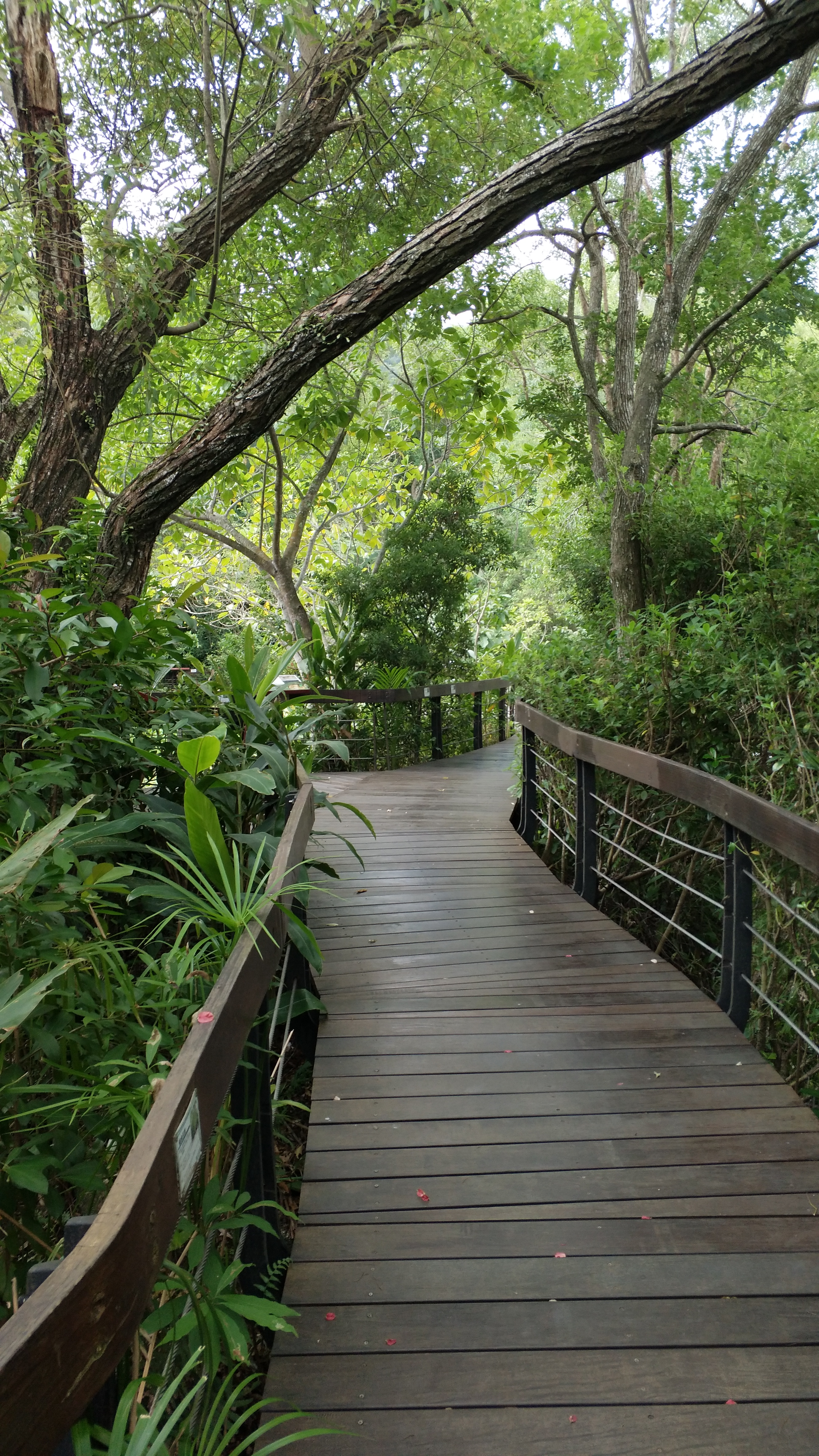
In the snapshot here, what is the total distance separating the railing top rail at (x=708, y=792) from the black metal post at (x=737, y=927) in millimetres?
103

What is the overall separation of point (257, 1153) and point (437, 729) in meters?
8.91

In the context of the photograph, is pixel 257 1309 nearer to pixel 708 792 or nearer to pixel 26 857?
pixel 26 857

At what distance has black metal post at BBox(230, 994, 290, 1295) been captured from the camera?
2.09m

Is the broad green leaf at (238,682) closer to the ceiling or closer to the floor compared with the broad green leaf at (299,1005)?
closer to the ceiling

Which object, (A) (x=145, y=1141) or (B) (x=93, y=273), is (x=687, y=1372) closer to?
(A) (x=145, y=1141)

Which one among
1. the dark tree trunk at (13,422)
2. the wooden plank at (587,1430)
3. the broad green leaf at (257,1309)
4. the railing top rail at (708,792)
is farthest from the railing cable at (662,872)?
the dark tree trunk at (13,422)

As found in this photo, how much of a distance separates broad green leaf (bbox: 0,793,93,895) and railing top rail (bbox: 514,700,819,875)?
1.93 meters

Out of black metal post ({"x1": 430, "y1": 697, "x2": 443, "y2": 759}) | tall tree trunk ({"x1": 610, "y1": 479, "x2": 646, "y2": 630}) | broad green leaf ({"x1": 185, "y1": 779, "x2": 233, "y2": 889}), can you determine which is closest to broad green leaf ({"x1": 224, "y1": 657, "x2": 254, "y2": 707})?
broad green leaf ({"x1": 185, "y1": 779, "x2": 233, "y2": 889})

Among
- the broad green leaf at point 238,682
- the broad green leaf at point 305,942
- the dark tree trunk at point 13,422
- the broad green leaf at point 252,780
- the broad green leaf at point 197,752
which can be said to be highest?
the dark tree trunk at point 13,422

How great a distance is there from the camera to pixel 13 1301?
3.76 ft

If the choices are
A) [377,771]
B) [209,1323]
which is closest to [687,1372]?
[209,1323]

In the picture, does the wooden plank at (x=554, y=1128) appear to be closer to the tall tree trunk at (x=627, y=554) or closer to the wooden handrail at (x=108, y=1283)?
the wooden handrail at (x=108, y=1283)

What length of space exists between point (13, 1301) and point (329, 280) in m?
7.99

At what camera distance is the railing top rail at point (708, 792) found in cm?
269
